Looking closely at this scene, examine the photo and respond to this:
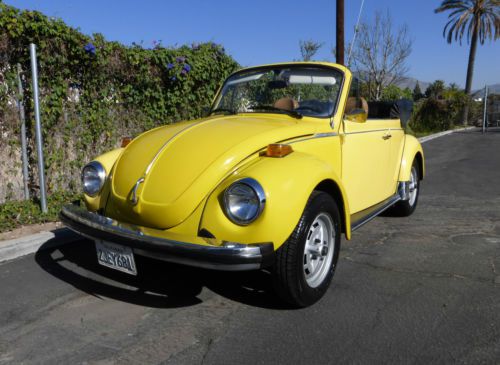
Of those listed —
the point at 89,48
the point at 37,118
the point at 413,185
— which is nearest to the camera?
the point at 37,118

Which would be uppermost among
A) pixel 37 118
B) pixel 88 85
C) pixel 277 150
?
pixel 88 85

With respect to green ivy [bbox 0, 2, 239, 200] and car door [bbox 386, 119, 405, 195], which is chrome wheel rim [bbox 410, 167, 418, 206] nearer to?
Result: car door [bbox 386, 119, 405, 195]

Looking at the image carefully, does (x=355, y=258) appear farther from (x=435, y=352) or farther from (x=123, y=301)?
(x=123, y=301)

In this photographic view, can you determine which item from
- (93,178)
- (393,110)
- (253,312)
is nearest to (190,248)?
(253,312)

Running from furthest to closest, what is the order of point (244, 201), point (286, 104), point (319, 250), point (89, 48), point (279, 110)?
point (89, 48) → point (286, 104) → point (279, 110) → point (319, 250) → point (244, 201)

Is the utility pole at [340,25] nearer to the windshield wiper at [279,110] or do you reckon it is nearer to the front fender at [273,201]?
the windshield wiper at [279,110]

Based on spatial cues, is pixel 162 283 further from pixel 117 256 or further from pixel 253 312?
pixel 253 312

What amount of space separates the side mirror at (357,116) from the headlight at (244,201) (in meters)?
1.66

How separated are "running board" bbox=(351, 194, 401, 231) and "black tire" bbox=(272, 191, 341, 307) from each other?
0.49 m

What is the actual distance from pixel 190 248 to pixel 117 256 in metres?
0.66

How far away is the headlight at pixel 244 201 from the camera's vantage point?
2.59 metres

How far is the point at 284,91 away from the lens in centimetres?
424

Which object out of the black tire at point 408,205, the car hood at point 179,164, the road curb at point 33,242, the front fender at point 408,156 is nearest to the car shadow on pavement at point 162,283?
the road curb at point 33,242

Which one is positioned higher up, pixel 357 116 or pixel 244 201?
pixel 357 116
